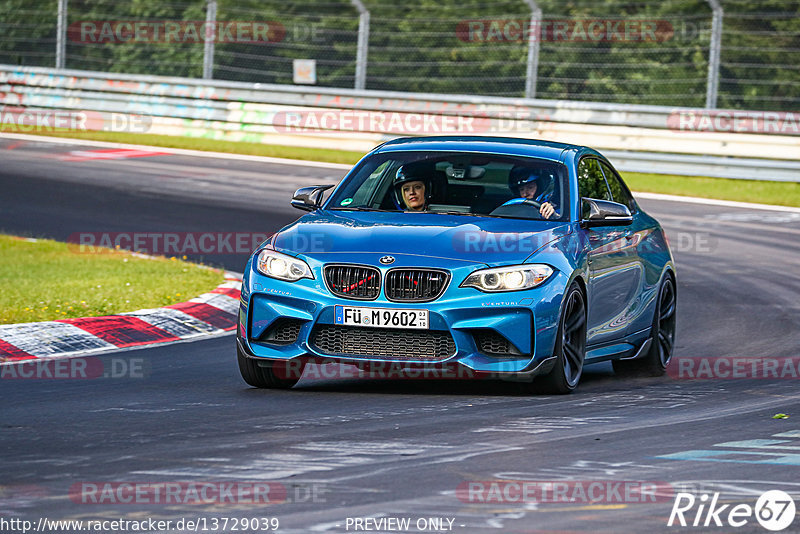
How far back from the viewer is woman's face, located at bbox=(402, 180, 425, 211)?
375 inches

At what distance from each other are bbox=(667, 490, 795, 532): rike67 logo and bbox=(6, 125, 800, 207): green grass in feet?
52.8

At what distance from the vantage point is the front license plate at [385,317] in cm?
820

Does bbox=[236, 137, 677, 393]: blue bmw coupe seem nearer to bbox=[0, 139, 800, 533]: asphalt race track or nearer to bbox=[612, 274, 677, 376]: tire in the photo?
bbox=[0, 139, 800, 533]: asphalt race track

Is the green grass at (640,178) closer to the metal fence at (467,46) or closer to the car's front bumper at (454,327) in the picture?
the metal fence at (467,46)

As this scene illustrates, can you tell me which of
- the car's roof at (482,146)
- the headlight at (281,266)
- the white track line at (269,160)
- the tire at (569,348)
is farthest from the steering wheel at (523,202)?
the white track line at (269,160)

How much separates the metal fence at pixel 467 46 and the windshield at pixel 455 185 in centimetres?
1264

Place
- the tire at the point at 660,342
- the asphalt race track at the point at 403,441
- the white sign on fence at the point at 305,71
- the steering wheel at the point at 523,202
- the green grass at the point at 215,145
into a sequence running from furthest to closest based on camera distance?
the white sign on fence at the point at 305,71, the green grass at the point at 215,145, the tire at the point at 660,342, the steering wheel at the point at 523,202, the asphalt race track at the point at 403,441

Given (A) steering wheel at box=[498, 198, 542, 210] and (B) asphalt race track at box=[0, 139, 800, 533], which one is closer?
(B) asphalt race track at box=[0, 139, 800, 533]

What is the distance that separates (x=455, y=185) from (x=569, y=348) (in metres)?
1.44

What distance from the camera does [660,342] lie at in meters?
10.5

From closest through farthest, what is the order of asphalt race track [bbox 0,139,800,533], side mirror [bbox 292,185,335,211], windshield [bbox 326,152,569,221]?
asphalt race track [bbox 0,139,800,533] < windshield [bbox 326,152,569,221] < side mirror [bbox 292,185,335,211]

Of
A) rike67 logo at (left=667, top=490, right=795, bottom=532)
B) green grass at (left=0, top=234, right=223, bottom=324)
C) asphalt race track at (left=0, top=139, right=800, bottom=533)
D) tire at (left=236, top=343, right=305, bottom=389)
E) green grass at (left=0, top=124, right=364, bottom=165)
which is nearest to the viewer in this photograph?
rike67 logo at (left=667, top=490, right=795, bottom=532)

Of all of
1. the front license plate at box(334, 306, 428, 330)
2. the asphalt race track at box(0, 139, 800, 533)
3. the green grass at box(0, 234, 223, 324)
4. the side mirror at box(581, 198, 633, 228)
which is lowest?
the green grass at box(0, 234, 223, 324)

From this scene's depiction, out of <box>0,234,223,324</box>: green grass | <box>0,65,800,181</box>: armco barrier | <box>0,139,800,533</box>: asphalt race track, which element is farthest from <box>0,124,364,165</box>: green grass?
<box>0,139,800,533</box>: asphalt race track
